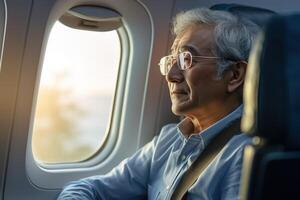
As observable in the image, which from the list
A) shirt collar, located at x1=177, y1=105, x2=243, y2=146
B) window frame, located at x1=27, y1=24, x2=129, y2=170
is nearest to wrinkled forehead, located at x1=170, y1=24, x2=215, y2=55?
shirt collar, located at x1=177, y1=105, x2=243, y2=146

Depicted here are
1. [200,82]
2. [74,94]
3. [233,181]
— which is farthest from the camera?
[74,94]

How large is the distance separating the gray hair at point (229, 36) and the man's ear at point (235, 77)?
2 cm

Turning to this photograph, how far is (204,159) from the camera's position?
2.41 meters

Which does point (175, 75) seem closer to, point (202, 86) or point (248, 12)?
point (202, 86)

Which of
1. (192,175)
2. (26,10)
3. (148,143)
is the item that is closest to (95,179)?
(148,143)

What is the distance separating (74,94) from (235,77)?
2.59 feet

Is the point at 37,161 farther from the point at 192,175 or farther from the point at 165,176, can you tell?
the point at 192,175

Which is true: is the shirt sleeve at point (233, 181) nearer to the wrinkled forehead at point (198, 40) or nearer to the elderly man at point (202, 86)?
the elderly man at point (202, 86)

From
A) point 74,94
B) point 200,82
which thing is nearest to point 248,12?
point 200,82

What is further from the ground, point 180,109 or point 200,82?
point 200,82

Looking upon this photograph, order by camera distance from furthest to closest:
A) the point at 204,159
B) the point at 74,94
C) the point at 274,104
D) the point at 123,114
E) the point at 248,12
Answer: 1. the point at 123,114
2. the point at 74,94
3. the point at 248,12
4. the point at 204,159
5. the point at 274,104

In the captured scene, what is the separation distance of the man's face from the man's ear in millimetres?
22

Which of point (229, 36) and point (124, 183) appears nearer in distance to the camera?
point (229, 36)

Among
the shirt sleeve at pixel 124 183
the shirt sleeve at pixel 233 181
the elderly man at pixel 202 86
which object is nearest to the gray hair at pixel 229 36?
the elderly man at pixel 202 86
